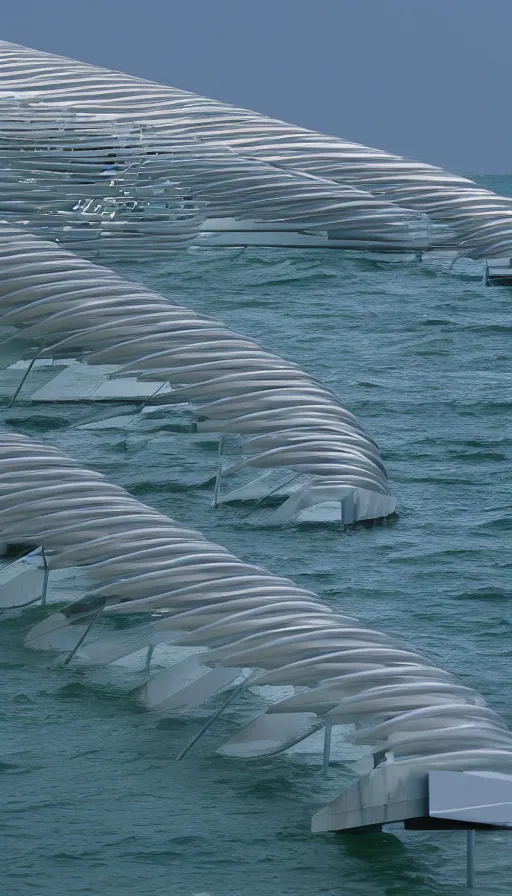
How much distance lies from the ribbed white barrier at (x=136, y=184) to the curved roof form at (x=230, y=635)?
1527 centimetres

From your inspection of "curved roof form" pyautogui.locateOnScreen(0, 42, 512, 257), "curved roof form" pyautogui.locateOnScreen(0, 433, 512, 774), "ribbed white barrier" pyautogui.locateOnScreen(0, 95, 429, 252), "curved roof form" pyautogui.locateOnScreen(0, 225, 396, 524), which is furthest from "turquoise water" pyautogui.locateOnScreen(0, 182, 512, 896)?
"curved roof form" pyautogui.locateOnScreen(0, 42, 512, 257)

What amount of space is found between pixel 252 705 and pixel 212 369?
8.80 metres

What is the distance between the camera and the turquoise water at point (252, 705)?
16.1 meters

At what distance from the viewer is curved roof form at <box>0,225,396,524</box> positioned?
27422mm

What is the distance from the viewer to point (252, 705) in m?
20.1

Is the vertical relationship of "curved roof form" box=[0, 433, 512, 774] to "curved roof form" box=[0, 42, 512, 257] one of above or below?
below

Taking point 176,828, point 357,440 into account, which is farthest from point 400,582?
point 176,828

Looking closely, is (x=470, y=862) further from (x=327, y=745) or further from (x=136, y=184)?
(x=136, y=184)

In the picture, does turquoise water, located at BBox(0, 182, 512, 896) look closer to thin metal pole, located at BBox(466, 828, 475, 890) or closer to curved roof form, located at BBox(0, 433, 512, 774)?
thin metal pole, located at BBox(466, 828, 475, 890)

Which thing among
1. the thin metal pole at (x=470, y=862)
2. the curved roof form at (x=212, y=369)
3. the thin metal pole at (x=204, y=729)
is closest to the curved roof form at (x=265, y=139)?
the curved roof form at (x=212, y=369)

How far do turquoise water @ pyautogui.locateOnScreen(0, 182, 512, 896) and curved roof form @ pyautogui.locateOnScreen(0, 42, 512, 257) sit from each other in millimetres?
4637

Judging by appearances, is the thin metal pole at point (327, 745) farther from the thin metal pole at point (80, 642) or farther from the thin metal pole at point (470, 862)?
the thin metal pole at point (80, 642)

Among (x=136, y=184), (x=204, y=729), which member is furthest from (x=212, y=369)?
(x=136, y=184)

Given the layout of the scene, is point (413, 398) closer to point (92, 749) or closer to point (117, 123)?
point (117, 123)
